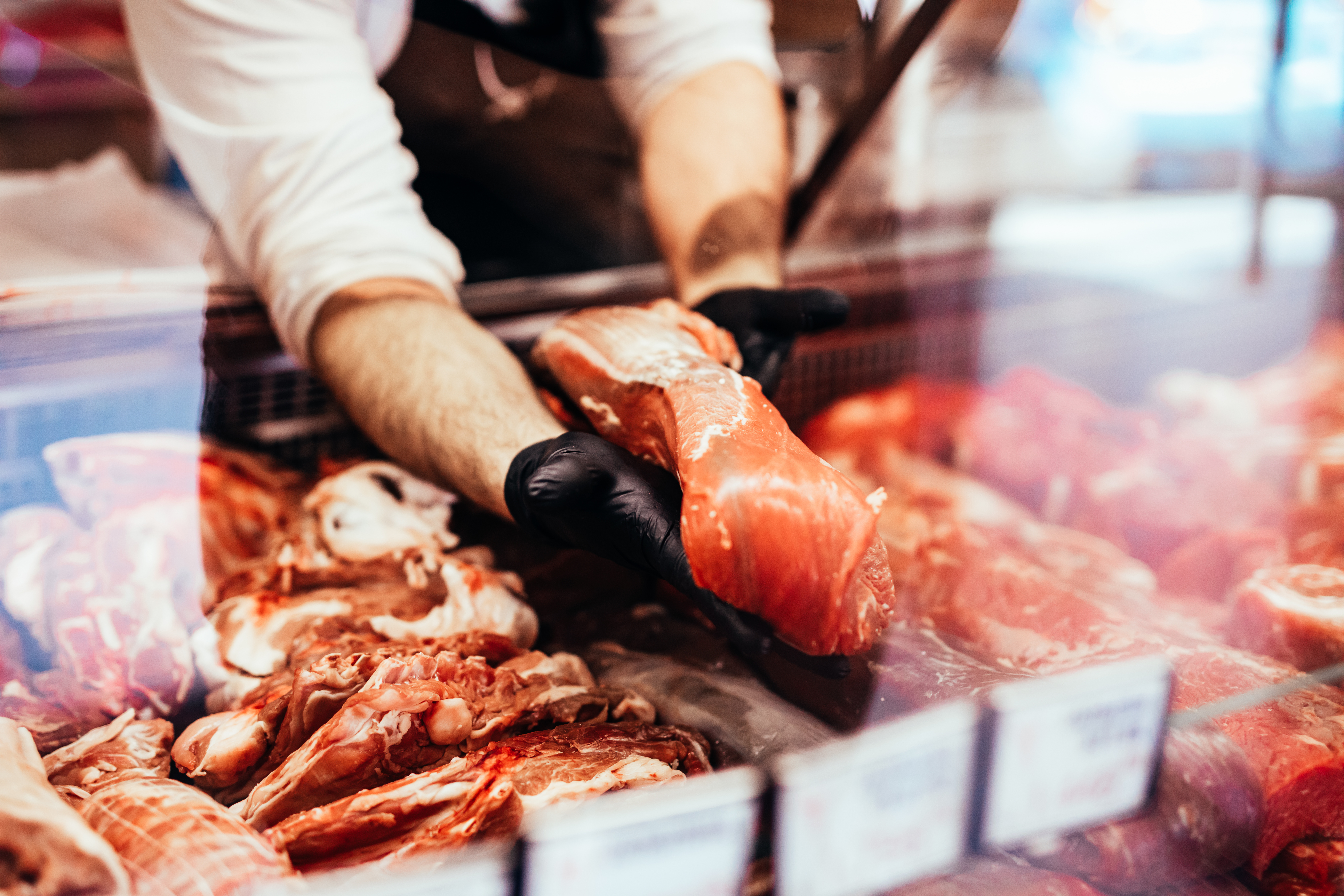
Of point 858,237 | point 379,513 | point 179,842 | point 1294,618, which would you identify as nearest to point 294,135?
point 379,513

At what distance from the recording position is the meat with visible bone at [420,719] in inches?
36.8

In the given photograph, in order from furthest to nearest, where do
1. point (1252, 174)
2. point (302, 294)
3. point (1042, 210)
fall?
point (1042, 210), point (1252, 174), point (302, 294)

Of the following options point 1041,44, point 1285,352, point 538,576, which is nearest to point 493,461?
point 538,576

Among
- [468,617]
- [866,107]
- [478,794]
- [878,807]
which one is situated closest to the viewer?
[878,807]

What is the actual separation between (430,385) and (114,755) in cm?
66

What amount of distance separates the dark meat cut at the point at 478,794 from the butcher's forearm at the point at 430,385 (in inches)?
14.5

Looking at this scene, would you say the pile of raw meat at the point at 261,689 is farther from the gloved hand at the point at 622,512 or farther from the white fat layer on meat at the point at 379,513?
the gloved hand at the point at 622,512

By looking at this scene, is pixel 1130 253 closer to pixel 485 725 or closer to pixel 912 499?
pixel 912 499

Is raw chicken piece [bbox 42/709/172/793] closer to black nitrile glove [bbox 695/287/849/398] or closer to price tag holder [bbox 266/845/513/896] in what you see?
price tag holder [bbox 266/845/513/896]

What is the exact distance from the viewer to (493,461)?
3.91ft

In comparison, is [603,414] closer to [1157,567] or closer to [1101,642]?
[1101,642]

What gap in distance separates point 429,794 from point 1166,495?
166 centimetres

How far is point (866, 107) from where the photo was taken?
1886 millimetres

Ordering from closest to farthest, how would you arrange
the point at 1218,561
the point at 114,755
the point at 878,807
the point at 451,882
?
the point at 451,882 → the point at 878,807 → the point at 114,755 → the point at 1218,561
